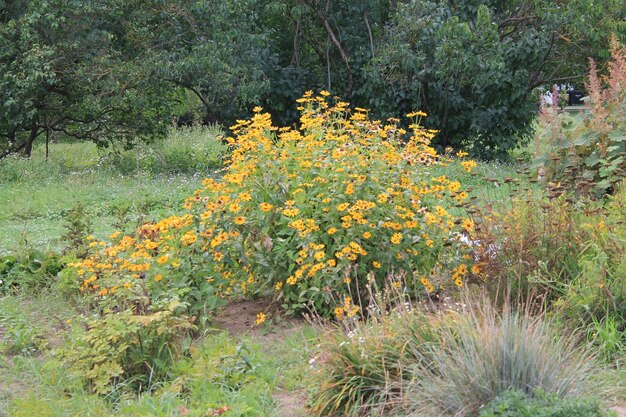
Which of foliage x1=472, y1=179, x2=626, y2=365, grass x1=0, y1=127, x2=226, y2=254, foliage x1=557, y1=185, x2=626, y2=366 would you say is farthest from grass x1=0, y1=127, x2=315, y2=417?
foliage x1=557, y1=185, x2=626, y2=366

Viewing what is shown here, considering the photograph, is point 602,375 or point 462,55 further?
point 462,55

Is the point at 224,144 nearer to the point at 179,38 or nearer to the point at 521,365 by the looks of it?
the point at 179,38

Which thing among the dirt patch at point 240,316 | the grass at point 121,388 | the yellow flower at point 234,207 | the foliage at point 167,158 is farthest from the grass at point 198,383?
the foliage at point 167,158

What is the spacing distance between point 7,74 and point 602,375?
44.6 ft

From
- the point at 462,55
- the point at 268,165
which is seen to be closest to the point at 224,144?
the point at 462,55

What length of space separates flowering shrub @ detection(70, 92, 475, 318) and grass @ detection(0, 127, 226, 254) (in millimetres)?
1406

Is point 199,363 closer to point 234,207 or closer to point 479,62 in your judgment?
point 234,207

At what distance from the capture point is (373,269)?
225 inches

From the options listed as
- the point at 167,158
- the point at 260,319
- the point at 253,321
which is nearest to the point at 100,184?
the point at 167,158

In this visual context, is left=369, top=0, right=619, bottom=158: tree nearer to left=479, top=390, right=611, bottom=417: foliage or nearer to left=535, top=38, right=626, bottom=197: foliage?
left=535, top=38, right=626, bottom=197: foliage

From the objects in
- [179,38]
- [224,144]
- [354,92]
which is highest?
[179,38]

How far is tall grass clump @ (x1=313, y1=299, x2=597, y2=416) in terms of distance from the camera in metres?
3.87

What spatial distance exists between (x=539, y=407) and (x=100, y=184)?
37.2 ft

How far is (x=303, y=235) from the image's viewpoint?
219 inches
